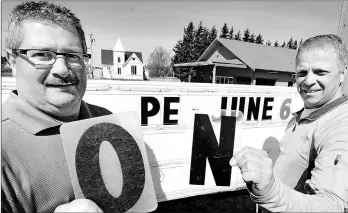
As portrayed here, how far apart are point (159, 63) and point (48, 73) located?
5173 centimetres

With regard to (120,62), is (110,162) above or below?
below

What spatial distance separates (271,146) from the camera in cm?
308

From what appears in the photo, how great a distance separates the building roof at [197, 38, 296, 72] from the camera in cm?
1839

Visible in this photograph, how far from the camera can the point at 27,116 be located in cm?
110

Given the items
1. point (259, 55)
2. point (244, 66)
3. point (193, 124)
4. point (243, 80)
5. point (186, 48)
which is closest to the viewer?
point (193, 124)

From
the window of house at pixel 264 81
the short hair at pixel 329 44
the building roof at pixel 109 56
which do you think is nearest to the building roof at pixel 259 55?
the window of house at pixel 264 81

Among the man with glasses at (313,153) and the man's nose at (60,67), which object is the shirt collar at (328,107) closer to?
the man with glasses at (313,153)

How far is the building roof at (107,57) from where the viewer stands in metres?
55.4

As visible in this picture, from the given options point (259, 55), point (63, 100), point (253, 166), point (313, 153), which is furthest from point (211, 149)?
point (259, 55)

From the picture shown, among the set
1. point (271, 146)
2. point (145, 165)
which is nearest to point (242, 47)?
point (271, 146)

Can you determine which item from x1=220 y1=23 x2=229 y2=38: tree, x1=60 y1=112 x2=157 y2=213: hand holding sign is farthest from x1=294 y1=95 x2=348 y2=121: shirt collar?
x1=220 y1=23 x2=229 y2=38: tree

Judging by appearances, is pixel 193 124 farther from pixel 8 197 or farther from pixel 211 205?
pixel 8 197

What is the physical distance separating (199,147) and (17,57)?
1967 millimetres

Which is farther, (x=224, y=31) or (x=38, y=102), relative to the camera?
(x=224, y=31)
